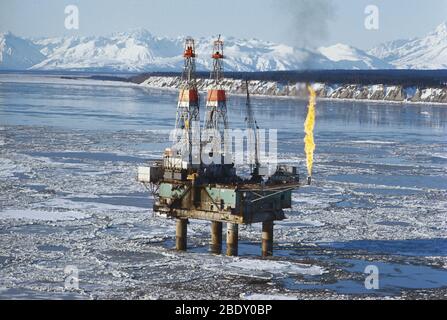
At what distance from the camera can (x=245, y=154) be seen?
214ft

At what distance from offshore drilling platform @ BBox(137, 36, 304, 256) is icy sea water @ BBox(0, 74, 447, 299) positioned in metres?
1.19

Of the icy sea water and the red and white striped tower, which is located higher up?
→ the red and white striped tower

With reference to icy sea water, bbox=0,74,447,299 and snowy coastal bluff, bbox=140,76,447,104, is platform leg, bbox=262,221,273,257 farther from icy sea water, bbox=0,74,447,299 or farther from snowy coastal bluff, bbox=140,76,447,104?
snowy coastal bluff, bbox=140,76,447,104

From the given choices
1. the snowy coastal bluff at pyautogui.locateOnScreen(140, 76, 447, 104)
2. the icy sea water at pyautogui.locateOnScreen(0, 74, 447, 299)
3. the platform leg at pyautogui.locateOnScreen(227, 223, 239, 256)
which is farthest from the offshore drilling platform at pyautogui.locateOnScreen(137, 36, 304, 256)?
the snowy coastal bluff at pyautogui.locateOnScreen(140, 76, 447, 104)

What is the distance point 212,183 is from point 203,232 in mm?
4649

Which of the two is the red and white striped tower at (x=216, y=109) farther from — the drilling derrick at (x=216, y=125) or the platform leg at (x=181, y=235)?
the platform leg at (x=181, y=235)

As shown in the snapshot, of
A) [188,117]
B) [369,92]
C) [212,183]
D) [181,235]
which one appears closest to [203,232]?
[181,235]

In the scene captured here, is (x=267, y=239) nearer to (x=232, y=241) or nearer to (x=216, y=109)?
(x=232, y=241)

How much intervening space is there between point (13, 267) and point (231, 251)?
770 centimetres

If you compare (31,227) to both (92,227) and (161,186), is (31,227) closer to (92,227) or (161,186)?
(92,227)

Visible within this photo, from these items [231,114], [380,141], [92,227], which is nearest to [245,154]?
[380,141]

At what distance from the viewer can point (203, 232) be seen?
132 feet

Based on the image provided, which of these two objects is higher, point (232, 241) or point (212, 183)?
point (212, 183)

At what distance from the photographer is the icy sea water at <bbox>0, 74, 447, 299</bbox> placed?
31047mm
